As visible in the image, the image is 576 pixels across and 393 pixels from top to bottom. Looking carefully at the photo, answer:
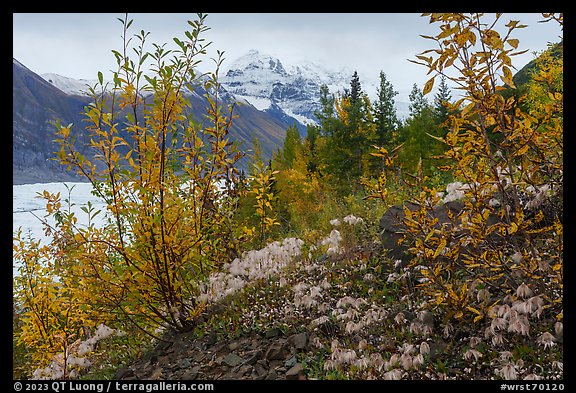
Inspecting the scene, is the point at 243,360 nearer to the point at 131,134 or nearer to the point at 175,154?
the point at 175,154

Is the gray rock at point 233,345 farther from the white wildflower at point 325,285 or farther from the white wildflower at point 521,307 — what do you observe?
the white wildflower at point 521,307

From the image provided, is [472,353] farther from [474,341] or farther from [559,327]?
[559,327]

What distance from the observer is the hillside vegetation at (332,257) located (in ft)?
9.55

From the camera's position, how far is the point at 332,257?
5.41 meters

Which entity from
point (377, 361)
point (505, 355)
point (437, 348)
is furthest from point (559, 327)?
point (377, 361)

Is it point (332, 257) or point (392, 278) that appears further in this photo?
point (332, 257)

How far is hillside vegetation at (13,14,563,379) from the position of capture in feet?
9.55

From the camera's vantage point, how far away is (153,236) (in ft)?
13.1

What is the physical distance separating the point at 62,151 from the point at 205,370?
8.87 feet

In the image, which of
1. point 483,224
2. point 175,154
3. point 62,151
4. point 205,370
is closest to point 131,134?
point 175,154

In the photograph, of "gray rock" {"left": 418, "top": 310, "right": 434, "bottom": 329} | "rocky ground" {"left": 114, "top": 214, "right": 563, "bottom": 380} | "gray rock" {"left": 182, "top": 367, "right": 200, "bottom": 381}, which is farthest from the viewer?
"gray rock" {"left": 182, "top": 367, "right": 200, "bottom": 381}

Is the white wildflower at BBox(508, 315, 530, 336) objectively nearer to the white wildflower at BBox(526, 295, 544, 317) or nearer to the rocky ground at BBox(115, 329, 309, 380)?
the white wildflower at BBox(526, 295, 544, 317)

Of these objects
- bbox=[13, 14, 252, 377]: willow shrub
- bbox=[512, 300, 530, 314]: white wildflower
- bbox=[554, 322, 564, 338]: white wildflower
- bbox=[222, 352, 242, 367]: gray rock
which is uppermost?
bbox=[13, 14, 252, 377]: willow shrub

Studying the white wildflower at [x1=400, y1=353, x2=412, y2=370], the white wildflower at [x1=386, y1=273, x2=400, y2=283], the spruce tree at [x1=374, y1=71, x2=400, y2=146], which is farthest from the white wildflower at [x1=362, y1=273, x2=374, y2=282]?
the spruce tree at [x1=374, y1=71, x2=400, y2=146]
